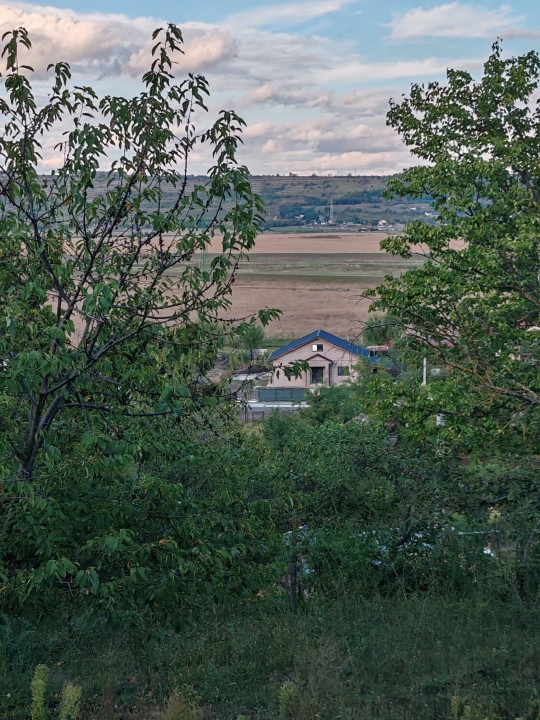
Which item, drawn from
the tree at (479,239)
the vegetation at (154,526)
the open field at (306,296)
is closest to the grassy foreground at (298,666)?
the vegetation at (154,526)

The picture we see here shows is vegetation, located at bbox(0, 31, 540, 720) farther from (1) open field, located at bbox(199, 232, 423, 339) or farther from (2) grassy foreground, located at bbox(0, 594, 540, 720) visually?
(1) open field, located at bbox(199, 232, 423, 339)

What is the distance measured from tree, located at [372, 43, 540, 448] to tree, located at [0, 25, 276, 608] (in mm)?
5879

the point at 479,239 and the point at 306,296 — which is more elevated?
the point at 306,296

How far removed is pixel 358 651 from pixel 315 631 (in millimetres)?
755

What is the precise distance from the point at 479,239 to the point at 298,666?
11449 mm

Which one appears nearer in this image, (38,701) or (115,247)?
(38,701)

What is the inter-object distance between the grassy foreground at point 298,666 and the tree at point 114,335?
46 cm

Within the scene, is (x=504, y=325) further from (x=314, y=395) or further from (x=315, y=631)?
(x=314, y=395)

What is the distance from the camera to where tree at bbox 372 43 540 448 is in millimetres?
12531

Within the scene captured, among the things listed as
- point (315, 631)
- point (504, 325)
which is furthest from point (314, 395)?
point (315, 631)

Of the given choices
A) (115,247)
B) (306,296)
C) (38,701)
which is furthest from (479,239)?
(306,296)

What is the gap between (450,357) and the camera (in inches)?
477

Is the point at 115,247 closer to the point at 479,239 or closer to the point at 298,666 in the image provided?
the point at 298,666

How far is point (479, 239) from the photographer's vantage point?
1448 cm
